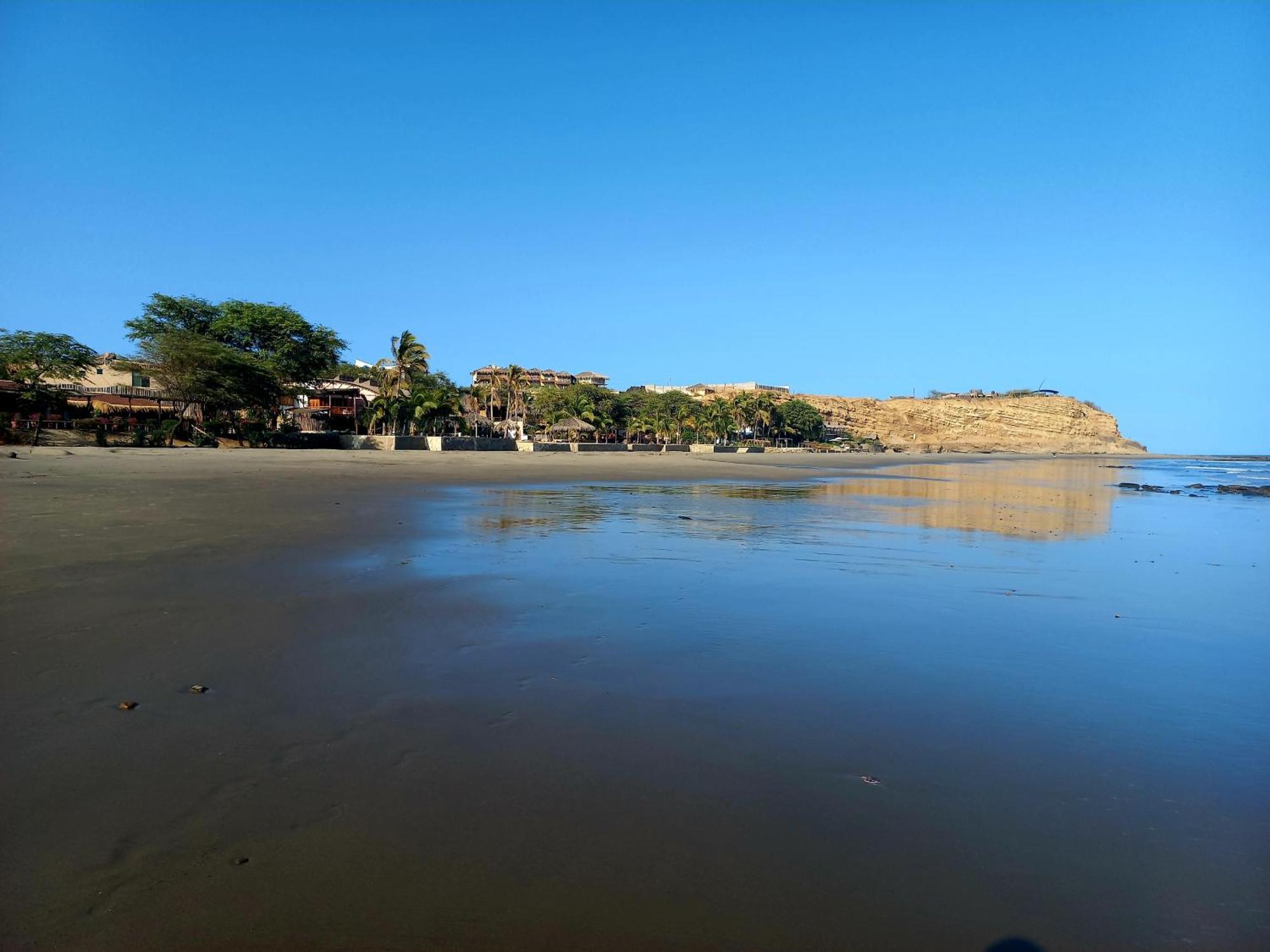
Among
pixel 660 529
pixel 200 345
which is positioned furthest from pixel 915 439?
pixel 660 529

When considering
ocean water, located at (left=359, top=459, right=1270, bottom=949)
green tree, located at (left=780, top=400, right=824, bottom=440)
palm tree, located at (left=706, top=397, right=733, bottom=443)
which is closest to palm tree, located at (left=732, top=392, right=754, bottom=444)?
palm tree, located at (left=706, top=397, right=733, bottom=443)

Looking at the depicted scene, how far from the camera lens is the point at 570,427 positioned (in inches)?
2628

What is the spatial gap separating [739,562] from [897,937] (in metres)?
6.71

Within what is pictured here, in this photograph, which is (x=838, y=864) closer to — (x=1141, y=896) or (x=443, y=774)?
(x=1141, y=896)

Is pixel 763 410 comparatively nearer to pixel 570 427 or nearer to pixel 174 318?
pixel 570 427

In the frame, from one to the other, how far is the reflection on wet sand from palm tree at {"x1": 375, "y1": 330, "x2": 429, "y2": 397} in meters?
32.5

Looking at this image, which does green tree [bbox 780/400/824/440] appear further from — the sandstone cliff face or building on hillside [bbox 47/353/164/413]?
building on hillside [bbox 47/353/164/413]

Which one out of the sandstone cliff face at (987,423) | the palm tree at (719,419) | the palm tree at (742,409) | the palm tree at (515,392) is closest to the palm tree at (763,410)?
the palm tree at (742,409)

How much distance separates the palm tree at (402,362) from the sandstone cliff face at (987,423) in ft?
411

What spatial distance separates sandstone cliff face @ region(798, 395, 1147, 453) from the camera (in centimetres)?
16500

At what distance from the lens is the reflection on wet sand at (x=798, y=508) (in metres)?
12.6

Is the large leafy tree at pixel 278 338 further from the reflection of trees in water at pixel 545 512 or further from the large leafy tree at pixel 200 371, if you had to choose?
the reflection of trees in water at pixel 545 512

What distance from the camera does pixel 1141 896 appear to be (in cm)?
231

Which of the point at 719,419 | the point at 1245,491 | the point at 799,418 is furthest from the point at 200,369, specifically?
the point at 799,418
